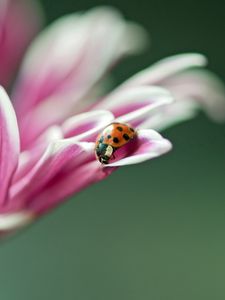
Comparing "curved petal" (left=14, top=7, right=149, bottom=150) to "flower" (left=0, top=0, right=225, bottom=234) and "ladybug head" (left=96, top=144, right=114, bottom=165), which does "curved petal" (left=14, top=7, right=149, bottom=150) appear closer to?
"flower" (left=0, top=0, right=225, bottom=234)

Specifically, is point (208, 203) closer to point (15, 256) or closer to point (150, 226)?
point (150, 226)

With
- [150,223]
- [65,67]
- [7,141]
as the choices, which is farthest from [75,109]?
[150,223]

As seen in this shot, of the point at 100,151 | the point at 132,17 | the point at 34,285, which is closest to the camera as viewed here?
the point at 100,151

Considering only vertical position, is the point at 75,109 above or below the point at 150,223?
above

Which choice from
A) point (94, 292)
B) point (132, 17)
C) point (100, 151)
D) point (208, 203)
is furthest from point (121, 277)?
point (100, 151)

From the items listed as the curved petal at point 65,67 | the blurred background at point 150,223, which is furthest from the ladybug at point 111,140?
the blurred background at point 150,223

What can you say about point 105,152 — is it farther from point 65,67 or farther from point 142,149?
point 65,67

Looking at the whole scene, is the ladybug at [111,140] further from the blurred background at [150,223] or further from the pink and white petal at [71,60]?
the blurred background at [150,223]
